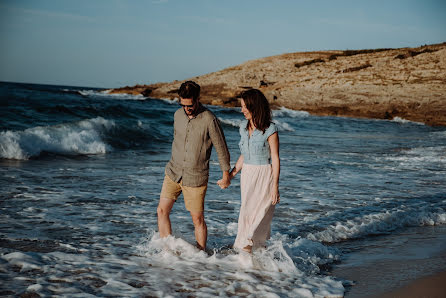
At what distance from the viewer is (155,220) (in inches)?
250

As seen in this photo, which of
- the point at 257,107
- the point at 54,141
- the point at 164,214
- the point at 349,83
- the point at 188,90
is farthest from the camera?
the point at 349,83

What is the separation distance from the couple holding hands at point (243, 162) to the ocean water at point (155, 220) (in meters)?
0.44

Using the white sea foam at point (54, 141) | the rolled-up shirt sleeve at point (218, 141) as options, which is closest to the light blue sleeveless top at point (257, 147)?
the rolled-up shirt sleeve at point (218, 141)

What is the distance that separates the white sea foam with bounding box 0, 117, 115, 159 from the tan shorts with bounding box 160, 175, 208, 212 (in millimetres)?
8143

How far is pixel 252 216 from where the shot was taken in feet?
15.1

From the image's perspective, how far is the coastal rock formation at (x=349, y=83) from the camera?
118 ft

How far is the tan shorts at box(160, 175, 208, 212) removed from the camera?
4512 millimetres

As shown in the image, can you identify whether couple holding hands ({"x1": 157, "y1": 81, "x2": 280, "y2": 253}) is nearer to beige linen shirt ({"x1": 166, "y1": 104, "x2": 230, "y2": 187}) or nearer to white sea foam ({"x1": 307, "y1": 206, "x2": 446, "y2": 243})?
beige linen shirt ({"x1": 166, "y1": 104, "x2": 230, "y2": 187})

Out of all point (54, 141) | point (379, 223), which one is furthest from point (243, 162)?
point (54, 141)

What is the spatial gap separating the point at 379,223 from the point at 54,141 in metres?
9.89

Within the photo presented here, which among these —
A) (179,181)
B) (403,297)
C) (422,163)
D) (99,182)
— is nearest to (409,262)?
(403,297)

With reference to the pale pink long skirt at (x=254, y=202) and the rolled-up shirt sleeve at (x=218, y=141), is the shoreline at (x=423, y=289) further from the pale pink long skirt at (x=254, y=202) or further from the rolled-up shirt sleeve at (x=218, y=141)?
the rolled-up shirt sleeve at (x=218, y=141)

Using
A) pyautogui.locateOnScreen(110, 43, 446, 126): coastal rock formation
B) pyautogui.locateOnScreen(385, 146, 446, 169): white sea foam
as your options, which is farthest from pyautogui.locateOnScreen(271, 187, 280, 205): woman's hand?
pyautogui.locateOnScreen(110, 43, 446, 126): coastal rock formation

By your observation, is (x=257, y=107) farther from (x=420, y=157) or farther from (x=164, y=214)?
(x=420, y=157)
